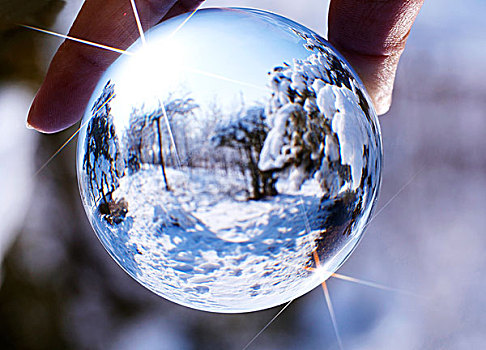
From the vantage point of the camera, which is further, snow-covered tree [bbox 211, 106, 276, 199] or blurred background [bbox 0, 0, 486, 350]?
Result: blurred background [bbox 0, 0, 486, 350]

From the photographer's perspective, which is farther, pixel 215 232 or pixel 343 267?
pixel 343 267

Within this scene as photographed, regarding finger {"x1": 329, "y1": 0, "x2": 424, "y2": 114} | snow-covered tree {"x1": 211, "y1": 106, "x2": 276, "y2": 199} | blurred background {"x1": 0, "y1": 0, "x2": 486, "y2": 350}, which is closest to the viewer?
snow-covered tree {"x1": 211, "y1": 106, "x2": 276, "y2": 199}

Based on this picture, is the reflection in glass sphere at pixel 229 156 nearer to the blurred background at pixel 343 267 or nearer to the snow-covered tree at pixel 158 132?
the snow-covered tree at pixel 158 132

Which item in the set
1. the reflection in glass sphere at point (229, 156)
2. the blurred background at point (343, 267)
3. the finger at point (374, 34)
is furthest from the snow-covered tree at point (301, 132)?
the blurred background at point (343, 267)

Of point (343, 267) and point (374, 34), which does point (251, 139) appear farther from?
point (343, 267)

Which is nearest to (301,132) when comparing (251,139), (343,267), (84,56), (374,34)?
(251,139)

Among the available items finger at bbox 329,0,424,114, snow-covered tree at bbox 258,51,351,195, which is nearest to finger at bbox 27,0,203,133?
finger at bbox 329,0,424,114

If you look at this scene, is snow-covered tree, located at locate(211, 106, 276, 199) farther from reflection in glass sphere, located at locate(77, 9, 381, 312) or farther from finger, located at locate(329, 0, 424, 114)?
finger, located at locate(329, 0, 424, 114)
